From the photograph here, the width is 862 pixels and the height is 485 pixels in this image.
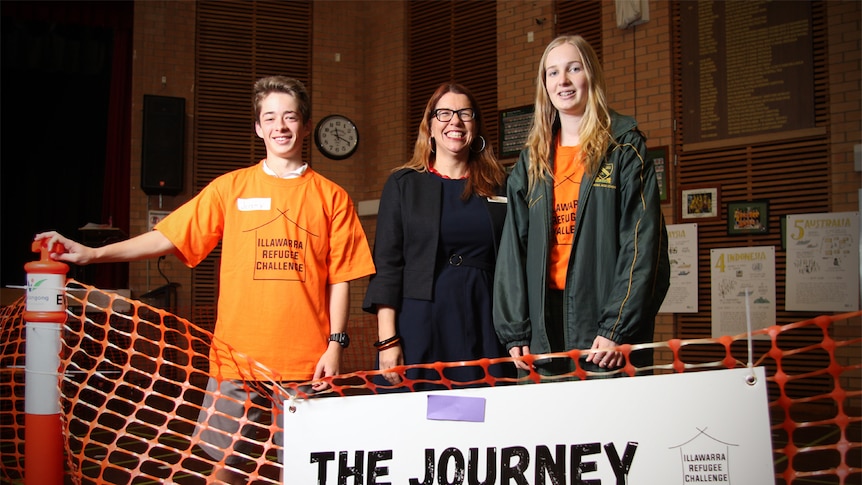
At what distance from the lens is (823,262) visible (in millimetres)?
5836

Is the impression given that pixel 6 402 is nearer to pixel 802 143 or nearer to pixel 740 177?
pixel 740 177

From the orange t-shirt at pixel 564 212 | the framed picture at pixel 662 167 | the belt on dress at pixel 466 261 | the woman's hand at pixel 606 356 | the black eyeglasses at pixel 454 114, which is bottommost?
the woman's hand at pixel 606 356

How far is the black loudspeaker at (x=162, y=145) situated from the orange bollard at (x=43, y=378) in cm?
635

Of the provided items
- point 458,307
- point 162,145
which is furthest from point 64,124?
point 458,307

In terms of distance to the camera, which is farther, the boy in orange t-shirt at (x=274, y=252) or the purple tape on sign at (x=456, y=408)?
the boy in orange t-shirt at (x=274, y=252)

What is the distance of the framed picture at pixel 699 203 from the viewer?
6387 millimetres

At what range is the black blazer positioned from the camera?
7.90 ft

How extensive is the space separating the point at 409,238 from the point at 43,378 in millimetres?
1229

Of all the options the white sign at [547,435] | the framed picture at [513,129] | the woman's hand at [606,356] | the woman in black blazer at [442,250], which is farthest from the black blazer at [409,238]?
the framed picture at [513,129]

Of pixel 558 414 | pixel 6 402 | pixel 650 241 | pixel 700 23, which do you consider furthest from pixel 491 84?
pixel 558 414

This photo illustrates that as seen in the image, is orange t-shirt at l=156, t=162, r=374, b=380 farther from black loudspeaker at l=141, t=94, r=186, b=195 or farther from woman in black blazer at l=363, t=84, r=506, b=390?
black loudspeaker at l=141, t=94, r=186, b=195

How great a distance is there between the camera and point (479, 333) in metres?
2.38

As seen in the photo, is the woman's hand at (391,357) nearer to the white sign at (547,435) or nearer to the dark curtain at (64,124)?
the white sign at (547,435)

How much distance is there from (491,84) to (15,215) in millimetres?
6534
